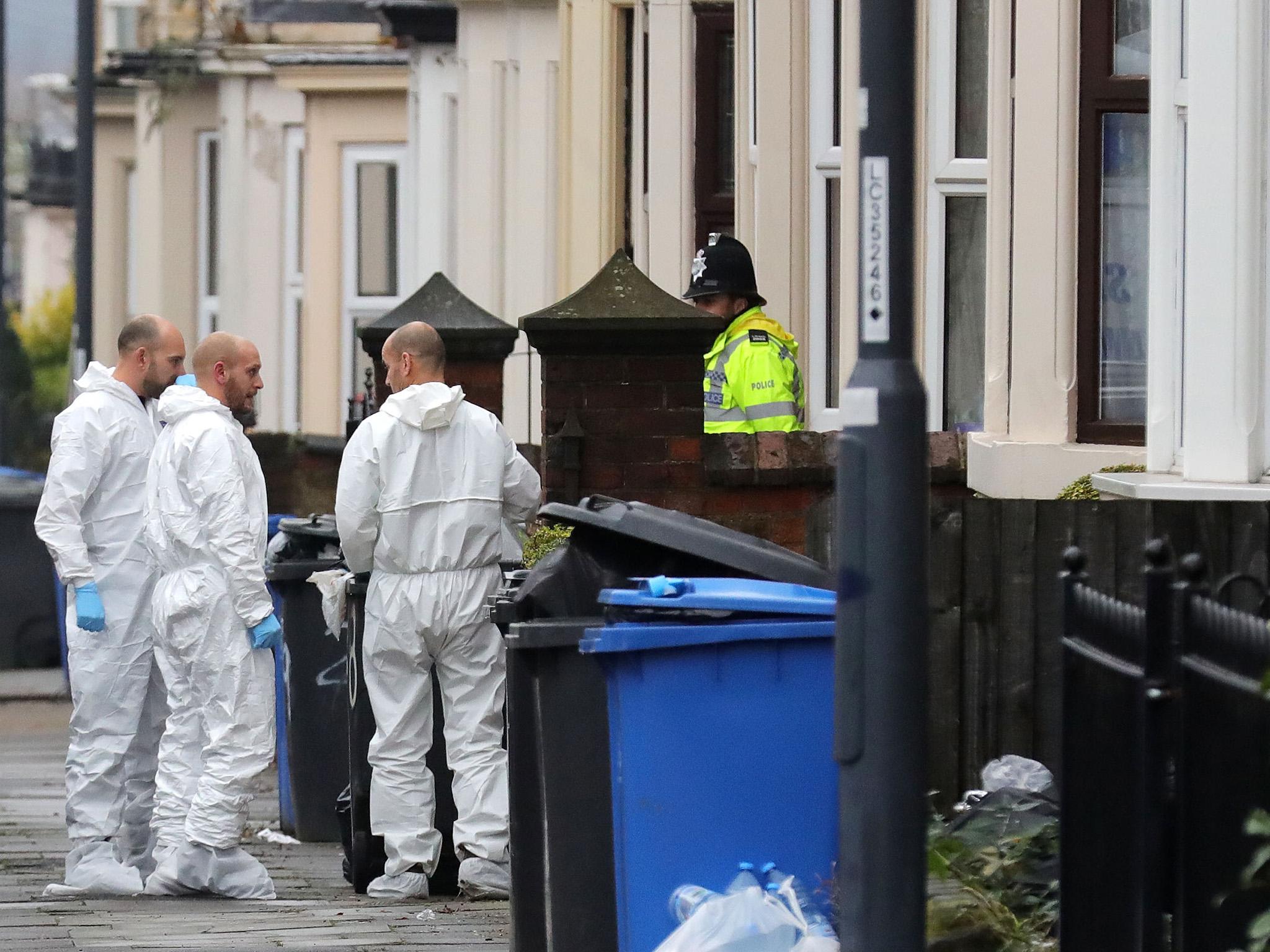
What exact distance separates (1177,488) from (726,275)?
3.16 metres

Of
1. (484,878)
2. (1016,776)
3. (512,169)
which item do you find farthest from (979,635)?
(512,169)

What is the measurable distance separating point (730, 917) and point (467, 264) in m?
12.2

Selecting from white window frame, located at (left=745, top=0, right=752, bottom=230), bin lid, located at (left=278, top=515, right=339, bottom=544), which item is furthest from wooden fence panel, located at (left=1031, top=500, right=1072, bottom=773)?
white window frame, located at (left=745, top=0, right=752, bottom=230)

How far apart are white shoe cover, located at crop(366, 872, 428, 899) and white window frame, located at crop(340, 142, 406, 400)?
1402 cm

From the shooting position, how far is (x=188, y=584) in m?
7.96

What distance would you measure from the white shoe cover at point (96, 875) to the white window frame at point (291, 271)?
52.0ft

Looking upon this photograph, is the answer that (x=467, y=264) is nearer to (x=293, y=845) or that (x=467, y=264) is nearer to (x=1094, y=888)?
(x=293, y=845)

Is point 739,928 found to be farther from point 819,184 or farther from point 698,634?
point 819,184

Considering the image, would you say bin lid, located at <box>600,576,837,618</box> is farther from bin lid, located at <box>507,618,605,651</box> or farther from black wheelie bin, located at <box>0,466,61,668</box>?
black wheelie bin, located at <box>0,466,61,668</box>

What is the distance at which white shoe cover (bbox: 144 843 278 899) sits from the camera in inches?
313

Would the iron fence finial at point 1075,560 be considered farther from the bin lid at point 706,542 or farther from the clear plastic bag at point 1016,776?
the clear plastic bag at point 1016,776

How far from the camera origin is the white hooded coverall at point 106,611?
832 cm

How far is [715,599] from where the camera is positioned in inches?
211

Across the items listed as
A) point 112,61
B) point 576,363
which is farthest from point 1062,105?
point 112,61
